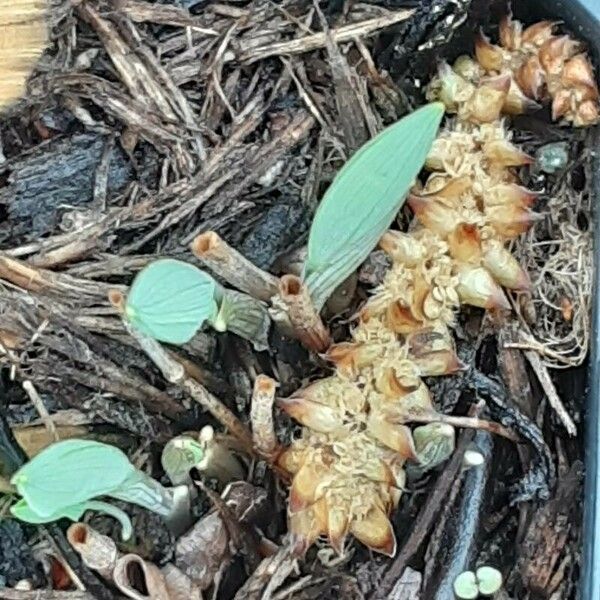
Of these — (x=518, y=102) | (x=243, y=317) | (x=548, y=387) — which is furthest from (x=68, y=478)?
(x=518, y=102)

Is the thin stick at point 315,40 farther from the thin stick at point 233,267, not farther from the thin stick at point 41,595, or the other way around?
the thin stick at point 41,595

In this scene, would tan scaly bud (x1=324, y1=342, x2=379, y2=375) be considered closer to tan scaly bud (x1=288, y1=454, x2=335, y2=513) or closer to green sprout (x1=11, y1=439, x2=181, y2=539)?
tan scaly bud (x1=288, y1=454, x2=335, y2=513)

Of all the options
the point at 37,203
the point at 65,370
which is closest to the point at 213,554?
the point at 65,370

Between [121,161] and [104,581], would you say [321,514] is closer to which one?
[104,581]

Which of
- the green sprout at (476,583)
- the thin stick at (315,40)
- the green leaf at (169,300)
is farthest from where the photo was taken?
the thin stick at (315,40)

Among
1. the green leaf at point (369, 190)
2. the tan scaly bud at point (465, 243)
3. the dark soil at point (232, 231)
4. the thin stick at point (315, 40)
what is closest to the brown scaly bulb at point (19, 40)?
the dark soil at point (232, 231)

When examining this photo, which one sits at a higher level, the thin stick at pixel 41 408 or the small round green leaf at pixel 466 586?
the thin stick at pixel 41 408
